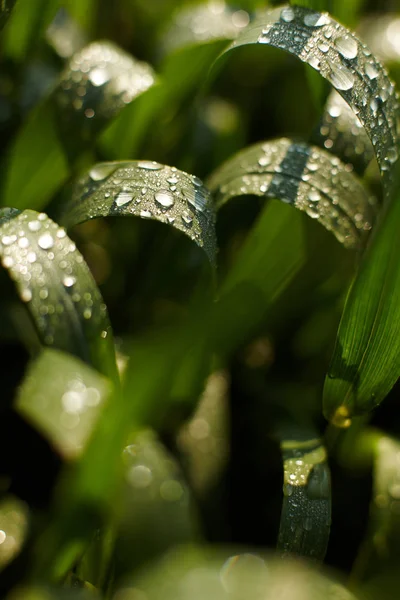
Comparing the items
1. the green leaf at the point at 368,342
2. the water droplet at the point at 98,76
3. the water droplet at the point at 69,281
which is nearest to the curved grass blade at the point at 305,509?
the green leaf at the point at 368,342

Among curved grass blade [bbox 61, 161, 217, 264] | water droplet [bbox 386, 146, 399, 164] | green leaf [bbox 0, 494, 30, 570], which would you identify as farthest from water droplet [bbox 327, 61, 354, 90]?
green leaf [bbox 0, 494, 30, 570]

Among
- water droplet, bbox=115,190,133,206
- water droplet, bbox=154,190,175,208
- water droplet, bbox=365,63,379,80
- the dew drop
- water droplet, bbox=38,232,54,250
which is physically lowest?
water droplet, bbox=38,232,54,250

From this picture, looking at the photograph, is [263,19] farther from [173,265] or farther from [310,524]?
[310,524]

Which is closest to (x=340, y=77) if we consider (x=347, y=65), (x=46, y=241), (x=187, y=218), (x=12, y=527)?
(x=347, y=65)

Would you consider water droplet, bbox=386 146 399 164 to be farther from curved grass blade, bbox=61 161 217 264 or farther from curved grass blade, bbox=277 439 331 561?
curved grass blade, bbox=277 439 331 561

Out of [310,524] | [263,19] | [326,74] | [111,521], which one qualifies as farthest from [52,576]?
[263,19]
